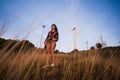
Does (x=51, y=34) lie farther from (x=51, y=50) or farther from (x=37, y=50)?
(x=37, y=50)

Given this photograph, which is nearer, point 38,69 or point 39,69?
point 38,69

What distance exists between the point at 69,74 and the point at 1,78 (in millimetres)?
969

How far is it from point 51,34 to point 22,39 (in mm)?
3730

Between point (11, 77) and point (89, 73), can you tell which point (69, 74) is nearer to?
point (89, 73)

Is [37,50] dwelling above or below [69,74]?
above

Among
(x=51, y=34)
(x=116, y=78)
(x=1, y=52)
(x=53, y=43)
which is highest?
(x=51, y=34)

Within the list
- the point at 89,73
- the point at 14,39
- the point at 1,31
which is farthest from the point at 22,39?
the point at 89,73

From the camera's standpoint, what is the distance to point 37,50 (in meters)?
2.56

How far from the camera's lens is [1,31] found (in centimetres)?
168

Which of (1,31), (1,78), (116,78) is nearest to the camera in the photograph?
(1,31)

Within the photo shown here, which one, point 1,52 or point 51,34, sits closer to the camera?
point 1,52

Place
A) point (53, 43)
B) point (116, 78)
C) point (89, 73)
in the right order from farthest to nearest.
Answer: point (53, 43)
point (116, 78)
point (89, 73)

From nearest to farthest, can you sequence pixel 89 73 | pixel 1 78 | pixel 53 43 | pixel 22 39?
pixel 22 39
pixel 1 78
pixel 89 73
pixel 53 43

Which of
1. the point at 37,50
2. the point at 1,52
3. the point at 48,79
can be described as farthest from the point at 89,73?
the point at 1,52
